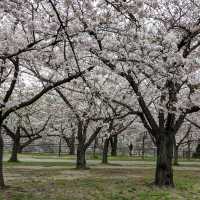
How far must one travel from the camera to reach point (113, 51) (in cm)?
1161

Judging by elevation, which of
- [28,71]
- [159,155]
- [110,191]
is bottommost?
[110,191]

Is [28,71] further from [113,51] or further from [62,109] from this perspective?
[62,109]

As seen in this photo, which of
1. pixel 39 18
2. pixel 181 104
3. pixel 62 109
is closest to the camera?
pixel 39 18

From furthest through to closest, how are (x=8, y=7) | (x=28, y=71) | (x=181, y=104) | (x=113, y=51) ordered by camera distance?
(x=28, y=71) → (x=181, y=104) → (x=113, y=51) → (x=8, y=7)

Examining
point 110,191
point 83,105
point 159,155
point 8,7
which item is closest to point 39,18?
point 8,7

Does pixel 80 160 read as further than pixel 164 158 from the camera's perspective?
Yes

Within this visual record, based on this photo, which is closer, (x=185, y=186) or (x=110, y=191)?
(x=110, y=191)

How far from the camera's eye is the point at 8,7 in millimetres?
7605

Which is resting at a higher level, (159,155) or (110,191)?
(159,155)

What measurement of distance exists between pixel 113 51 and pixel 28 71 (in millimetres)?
5516

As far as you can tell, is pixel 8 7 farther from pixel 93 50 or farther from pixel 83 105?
pixel 83 105

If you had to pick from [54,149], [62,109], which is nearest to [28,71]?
[62,109]

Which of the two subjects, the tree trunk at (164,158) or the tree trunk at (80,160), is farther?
the tree trunk at (80,160)

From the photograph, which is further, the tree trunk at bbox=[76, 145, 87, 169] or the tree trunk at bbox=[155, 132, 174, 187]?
the tree trunk at bbox=[76, 145, 87, 169]
